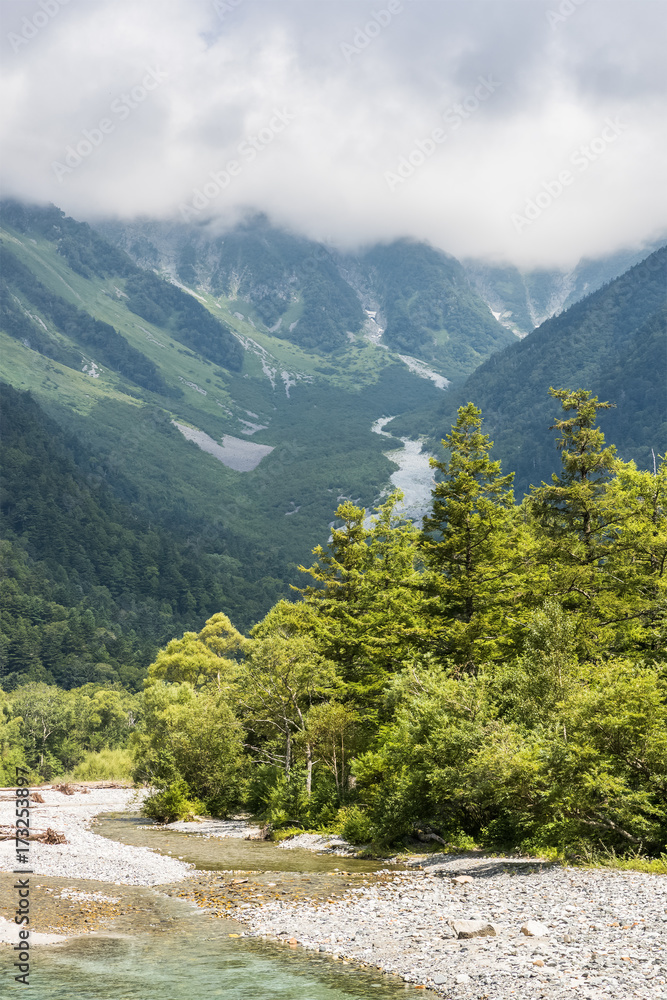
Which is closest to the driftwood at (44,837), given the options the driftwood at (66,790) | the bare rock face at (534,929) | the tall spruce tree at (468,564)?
the tall spruce tree at (468,564)

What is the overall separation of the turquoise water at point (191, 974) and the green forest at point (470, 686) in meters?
10.5

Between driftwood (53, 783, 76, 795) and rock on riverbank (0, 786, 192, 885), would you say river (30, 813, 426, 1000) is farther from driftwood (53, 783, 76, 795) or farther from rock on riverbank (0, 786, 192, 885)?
driftwood (53, 783, 76, 795)

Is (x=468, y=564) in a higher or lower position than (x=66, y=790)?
higher

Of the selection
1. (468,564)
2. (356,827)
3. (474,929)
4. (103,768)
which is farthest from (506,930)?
(103,768)

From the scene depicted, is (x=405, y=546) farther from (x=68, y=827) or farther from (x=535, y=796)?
(x=68, y=827)

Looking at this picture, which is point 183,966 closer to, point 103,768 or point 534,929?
point 534,929

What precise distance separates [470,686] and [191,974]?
18.5 meters

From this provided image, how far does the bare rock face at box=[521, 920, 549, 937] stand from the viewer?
55.3ft

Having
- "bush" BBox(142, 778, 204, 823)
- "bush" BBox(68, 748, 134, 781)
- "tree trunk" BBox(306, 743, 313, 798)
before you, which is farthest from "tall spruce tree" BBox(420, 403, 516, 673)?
"bush" BBox(68, 748, 134, 781)

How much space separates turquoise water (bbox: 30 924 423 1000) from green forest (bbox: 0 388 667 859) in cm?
1046

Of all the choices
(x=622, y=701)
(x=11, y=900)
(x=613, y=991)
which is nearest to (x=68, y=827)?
(x=11, y=900)

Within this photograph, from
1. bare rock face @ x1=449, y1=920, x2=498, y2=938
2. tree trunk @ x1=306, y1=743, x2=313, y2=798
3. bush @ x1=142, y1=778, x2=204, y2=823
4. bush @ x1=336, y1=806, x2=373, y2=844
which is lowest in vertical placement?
bush @ x1=142, y1=778, x2=204, y2=823

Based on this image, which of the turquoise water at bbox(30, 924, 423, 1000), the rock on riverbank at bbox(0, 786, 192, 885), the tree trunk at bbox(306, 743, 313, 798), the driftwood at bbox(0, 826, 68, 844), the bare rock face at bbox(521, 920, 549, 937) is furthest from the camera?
the tree trunk at bbox(306, 743, 313, 798)

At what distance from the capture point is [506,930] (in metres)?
17.7
